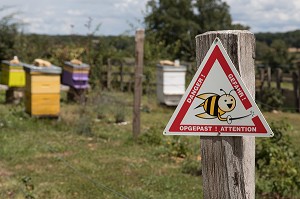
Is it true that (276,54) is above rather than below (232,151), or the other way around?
above

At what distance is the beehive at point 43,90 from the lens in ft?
29.6

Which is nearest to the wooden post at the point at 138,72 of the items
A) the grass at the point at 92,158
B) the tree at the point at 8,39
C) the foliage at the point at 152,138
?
the foliage at the point at 152,138

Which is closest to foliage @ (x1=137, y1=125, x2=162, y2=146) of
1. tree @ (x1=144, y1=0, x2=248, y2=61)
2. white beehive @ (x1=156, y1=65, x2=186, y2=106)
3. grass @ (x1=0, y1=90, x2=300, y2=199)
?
grass @ (x1=0, y1=90, x2=300, y2=199)

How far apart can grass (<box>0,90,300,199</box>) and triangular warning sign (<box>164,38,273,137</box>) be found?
1.84m

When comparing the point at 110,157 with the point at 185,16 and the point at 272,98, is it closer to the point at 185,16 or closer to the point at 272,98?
the point at 272,98

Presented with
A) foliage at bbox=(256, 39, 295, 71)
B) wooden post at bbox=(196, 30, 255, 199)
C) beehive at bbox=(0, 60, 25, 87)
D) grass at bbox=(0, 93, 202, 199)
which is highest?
foliage at bbox=(256, 39, 295, 71)

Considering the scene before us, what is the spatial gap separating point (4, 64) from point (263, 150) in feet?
28.7

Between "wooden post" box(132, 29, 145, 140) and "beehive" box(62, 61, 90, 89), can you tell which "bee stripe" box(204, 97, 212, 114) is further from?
"beehive" box(62, 61, 90, 89)

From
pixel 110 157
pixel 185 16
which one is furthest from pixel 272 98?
A: pixel 185 16

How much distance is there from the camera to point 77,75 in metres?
11.6

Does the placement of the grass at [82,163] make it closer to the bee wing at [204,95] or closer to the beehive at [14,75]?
the bee wing at [204,95]

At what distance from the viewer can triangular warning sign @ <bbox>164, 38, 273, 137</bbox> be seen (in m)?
1.87

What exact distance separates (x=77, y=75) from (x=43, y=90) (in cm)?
259

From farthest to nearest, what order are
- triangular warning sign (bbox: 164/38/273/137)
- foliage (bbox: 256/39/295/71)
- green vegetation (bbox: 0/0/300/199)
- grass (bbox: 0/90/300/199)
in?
foliage (bbox: 256/39/295/71) → grass (bbox: 0/90/300/199) → green vegetation (bbox: 0/0/300/199) → triangular warning sign (bbox: 164/38/273/137)
